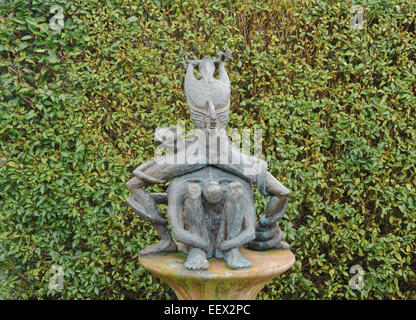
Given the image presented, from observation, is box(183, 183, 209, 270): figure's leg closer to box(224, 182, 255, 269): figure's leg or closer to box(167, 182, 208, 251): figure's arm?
box(167, 182, 208, 251): figure's arm

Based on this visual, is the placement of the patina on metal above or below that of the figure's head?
below

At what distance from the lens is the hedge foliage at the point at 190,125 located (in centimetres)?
346

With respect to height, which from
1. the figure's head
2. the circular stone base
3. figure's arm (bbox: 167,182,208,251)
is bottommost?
the circular stone base

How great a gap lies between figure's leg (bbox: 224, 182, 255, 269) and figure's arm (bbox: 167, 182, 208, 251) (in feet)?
0.51

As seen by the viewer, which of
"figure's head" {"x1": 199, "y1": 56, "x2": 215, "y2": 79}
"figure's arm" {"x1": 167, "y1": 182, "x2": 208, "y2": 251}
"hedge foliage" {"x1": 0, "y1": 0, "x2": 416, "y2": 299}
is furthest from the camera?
"hedge foliage" {"x1": 0, "y1": 0, "x2": 416, "y2": 299}

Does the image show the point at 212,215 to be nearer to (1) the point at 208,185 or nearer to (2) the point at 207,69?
(1) the point at 208,185

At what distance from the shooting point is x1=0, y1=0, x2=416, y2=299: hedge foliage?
136 inches

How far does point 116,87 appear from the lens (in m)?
3.52

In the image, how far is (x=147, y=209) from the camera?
2582 millimetres

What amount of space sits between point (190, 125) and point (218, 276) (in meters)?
1.68

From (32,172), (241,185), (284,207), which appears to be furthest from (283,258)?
(32,172)

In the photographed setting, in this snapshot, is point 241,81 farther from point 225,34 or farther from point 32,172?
point 32,172

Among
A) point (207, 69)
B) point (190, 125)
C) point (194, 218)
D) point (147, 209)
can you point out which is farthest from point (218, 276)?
point (190, 125)

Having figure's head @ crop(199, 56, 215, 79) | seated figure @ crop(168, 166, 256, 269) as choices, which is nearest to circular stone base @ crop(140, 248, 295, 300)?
seated figure @ crop(168, 166, 256, 269)
